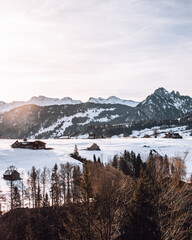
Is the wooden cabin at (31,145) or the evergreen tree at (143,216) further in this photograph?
the wooden cabin at (31,145)

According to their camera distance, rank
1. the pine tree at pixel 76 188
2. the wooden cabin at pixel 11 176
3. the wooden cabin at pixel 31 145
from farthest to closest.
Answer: the wooden cabin at pixel 31 145 < the wooden cabin at pixel 11 176 < the pine tree at pixel 76 188

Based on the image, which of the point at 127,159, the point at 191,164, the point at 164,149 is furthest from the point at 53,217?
the point at 164,149

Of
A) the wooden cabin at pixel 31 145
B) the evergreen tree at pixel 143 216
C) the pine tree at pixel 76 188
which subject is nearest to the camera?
the pine tree at pixel 76 188

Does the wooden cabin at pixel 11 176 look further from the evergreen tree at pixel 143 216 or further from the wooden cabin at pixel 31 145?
the wooden cabin at pixel 31 145

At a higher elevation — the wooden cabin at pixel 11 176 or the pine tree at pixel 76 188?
the pine tree at pixel 76 188

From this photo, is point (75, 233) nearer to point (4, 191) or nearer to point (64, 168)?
point (4, 191)

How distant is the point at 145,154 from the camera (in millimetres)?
96625

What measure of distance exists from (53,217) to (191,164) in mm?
58608

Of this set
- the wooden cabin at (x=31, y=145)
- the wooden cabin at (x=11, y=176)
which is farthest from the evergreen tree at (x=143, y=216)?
the wooden cabin at (x=31, y=145)

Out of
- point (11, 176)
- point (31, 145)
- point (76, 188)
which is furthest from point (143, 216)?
point (31, 145)

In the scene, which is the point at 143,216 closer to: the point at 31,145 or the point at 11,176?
the point at 11,176

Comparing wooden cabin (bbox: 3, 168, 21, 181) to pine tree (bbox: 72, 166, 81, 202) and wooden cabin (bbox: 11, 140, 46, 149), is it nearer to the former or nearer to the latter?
pine tree (bbox: 72, 166, 81, 202)

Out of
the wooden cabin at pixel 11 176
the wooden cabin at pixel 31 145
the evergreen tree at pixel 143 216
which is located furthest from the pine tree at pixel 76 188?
the wooden cabin at pixel 31 145

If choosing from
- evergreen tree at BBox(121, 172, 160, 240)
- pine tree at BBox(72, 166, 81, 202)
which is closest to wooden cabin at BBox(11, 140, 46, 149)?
pine tree at BBox(72, 166, 81, 202)
